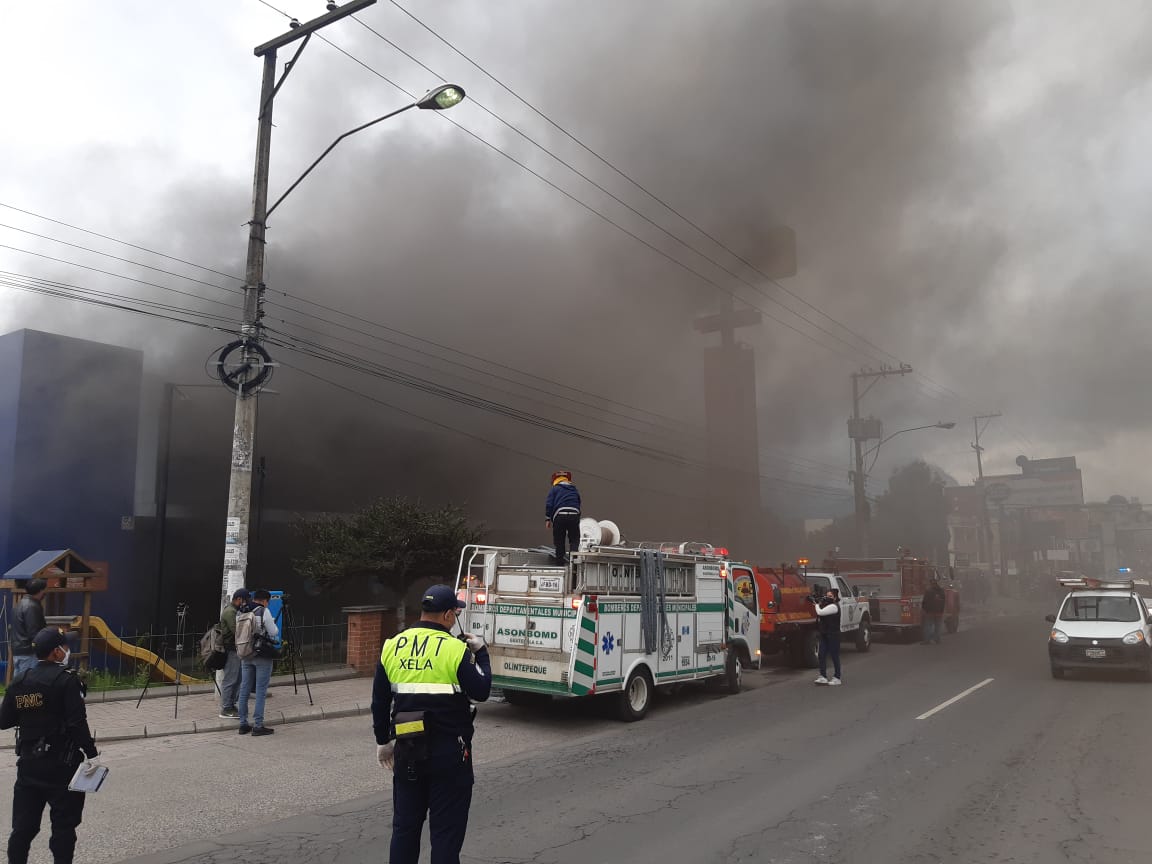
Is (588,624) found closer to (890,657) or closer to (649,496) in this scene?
(890,657)

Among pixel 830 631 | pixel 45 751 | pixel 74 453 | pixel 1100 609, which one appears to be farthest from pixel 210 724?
pixel 1100 609

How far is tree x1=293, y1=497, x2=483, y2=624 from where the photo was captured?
12.7 meters

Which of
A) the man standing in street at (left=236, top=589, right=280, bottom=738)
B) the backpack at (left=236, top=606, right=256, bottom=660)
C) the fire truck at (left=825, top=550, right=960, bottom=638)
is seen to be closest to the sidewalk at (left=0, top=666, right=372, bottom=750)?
the man standing in street at (left=236, top=589, right=280, bottom=738)

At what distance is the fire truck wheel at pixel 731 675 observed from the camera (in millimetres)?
10430

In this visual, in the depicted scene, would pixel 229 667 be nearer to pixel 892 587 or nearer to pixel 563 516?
pixel 563 516

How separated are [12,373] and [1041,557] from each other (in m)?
73.8

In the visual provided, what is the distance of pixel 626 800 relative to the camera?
5336 millimetres

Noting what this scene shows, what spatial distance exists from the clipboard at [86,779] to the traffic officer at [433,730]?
4.75 ft

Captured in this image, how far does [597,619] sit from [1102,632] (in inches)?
305

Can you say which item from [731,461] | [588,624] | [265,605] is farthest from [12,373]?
[731,461]

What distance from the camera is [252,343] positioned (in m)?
9.38

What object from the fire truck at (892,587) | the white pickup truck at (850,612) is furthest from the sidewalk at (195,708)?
the fire truck at (892,587)

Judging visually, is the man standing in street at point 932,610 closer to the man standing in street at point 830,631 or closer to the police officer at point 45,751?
the man standing in street at point 830,631

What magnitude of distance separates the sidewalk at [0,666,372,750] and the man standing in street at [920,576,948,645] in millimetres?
11971
